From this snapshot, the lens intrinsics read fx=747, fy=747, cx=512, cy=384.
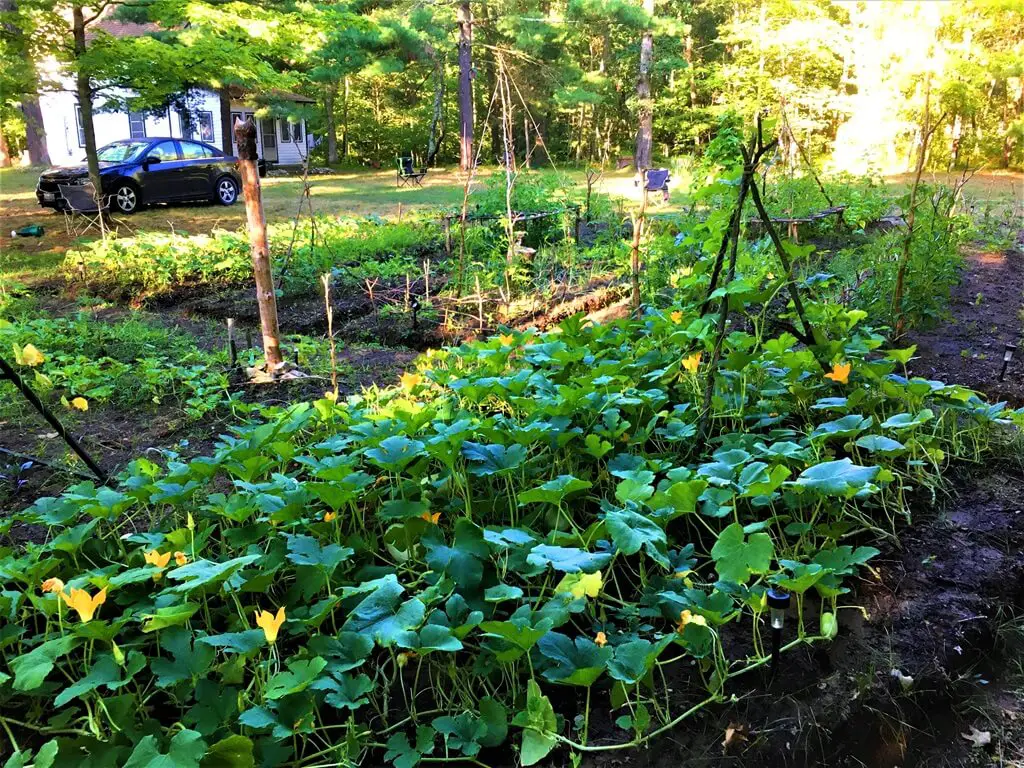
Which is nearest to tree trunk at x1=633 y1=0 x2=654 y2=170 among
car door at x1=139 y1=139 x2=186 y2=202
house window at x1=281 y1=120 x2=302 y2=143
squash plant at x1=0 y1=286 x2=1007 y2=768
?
car door at x1=139 y1=139 x2=186 y2=202

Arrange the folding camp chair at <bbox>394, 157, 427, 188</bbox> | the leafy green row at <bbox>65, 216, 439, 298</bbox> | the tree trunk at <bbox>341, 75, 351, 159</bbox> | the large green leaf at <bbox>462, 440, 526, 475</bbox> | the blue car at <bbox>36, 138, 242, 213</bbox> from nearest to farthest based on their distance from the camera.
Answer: the large green leaf at <bbox>462, 440, 526, 475</bbox> < the leafy green row at <bbox>65, 216, 439, 298</bbox> < the blue car at <bbox>36, 138, 242, 213</bbox> < the folding camp chair at <bbox>394, 157, 427, 188</bbox> < the tree trunk at <bbox>341, 75, 351, 159</bbox>

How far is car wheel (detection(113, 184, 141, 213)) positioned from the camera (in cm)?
1131

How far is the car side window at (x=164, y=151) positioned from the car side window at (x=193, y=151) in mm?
158

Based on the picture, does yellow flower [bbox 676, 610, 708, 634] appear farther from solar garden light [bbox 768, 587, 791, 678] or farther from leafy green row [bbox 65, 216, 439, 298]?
leafy green row [bbox 65, 216, 439, 298]

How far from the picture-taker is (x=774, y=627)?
5.68ft

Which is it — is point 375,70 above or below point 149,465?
above

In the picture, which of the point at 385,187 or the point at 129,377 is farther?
the point at 385,187

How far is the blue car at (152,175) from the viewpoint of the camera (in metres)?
11.1

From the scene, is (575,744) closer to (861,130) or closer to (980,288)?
(980,288)

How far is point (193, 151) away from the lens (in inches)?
492

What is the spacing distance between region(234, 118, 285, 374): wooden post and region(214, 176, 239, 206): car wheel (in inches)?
399

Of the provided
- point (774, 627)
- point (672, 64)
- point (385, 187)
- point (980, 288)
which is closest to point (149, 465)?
point (774, 627)

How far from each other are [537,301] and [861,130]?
592 inches

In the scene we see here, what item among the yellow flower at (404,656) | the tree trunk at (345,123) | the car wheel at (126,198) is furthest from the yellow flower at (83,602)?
the tree trunk at (345,123)
